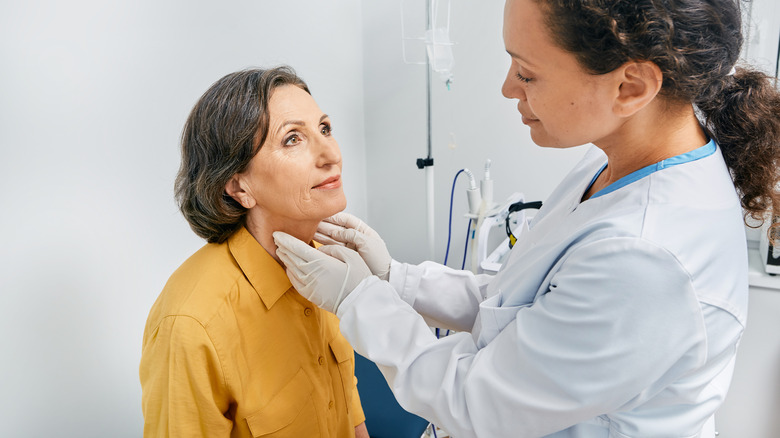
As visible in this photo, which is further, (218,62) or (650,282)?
(218,62)

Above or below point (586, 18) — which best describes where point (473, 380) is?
below

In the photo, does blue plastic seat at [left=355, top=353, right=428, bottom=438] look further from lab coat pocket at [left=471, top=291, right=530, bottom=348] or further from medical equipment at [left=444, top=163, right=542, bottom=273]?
lab coat pocket at [left=471, top=291, right=530, bottom=348]

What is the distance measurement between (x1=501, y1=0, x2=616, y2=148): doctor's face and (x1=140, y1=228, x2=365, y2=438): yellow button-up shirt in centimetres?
64

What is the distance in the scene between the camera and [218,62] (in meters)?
1.58

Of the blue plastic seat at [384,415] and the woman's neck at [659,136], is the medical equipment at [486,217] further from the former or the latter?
the woman's neck at [659,136]

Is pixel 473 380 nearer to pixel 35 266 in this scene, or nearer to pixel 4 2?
pixel 35 266

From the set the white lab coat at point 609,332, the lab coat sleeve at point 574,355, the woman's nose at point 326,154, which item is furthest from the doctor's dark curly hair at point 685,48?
the woman's nose at point 326,154

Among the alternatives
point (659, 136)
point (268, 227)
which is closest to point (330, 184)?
point (268, 227)

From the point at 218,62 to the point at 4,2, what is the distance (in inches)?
24.7

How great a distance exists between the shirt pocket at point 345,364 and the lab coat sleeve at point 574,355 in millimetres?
378

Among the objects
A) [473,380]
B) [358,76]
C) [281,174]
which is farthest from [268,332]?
[358,76]

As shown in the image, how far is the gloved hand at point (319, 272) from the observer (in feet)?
3.34

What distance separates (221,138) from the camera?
1.01 metres

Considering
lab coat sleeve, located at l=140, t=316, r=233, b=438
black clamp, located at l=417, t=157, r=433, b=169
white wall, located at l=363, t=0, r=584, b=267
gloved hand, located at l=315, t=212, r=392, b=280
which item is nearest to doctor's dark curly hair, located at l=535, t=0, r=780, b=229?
gloved hand, located at l=315, t=212, r=392, b=280
